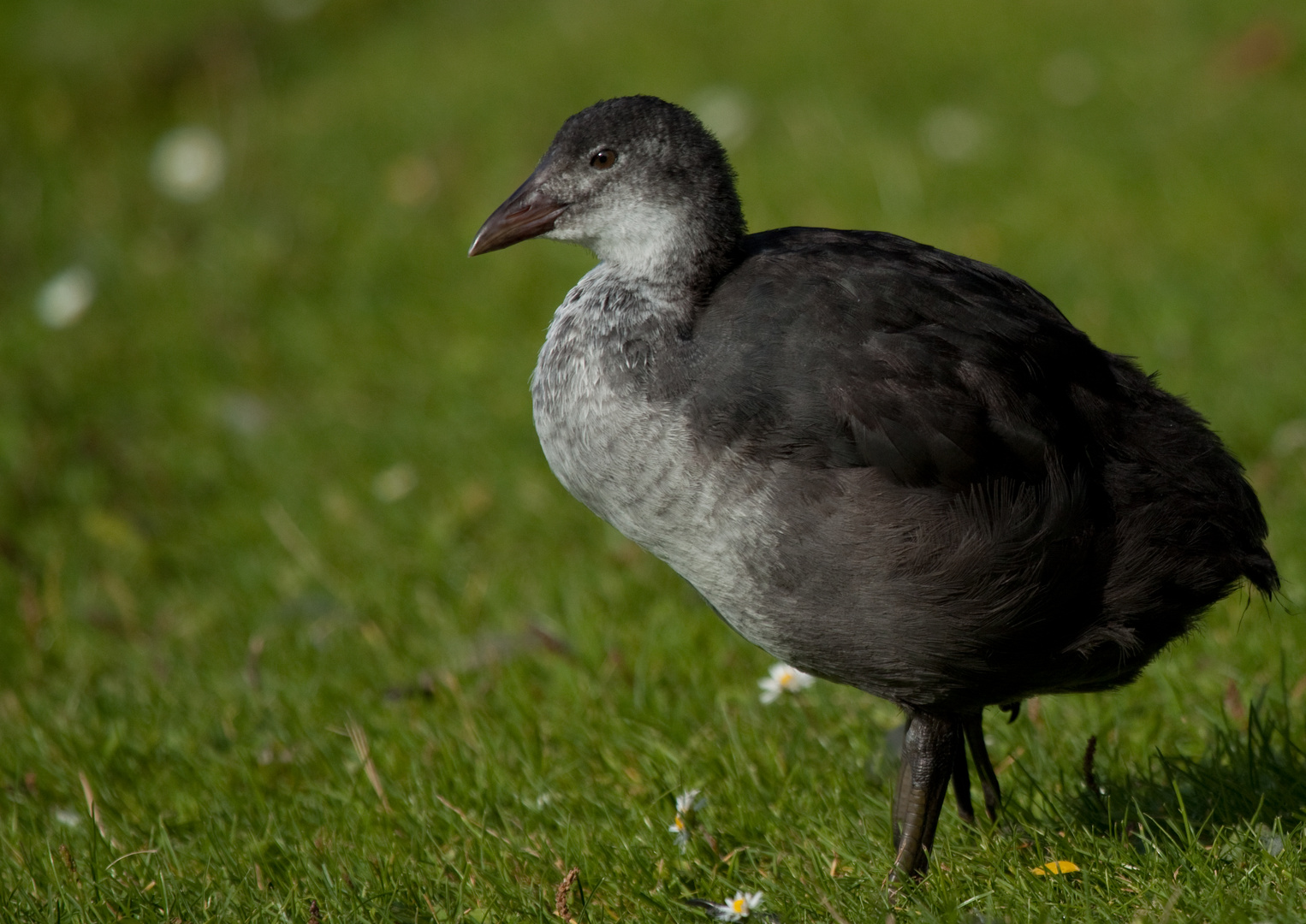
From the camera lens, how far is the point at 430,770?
337cm

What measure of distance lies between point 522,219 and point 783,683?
1273 mm

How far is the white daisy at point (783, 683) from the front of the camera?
11.4ft

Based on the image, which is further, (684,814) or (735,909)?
(684,814)

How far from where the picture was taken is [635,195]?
301 centimetres

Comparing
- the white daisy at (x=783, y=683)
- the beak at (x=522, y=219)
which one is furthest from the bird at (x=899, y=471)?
the white daisy at (x=783, y=683)

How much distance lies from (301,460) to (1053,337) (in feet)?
11.4

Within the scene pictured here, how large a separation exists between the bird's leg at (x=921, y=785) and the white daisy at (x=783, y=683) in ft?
1.98

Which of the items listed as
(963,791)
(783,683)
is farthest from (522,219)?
(963,791)

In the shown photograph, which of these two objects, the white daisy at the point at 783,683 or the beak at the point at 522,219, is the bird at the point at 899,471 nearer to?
the beak at the point at 522,219

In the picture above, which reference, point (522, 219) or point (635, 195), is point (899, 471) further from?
point (522, 219)

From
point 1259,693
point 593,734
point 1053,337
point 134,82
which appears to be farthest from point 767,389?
point 134,82

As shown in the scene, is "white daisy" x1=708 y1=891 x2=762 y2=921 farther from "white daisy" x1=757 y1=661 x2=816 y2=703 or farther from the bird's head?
the bird's head

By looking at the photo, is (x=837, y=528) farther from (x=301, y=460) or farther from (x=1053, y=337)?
(x=301, y=460)

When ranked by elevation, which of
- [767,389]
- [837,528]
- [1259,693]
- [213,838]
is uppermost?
[767,389]
